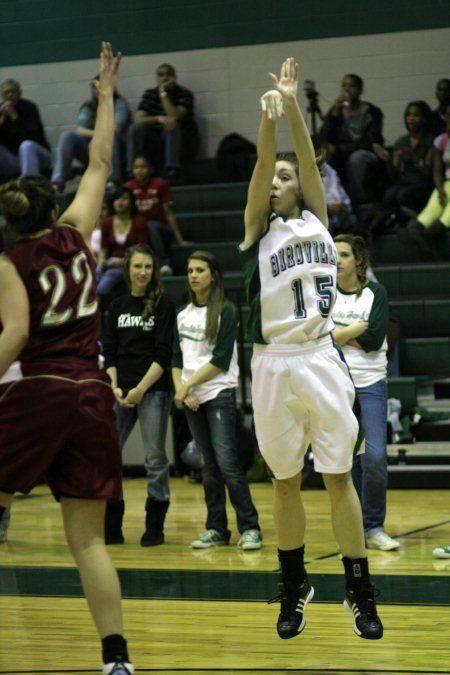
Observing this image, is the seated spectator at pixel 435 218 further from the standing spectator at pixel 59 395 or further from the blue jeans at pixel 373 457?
the standing spectator at pixel 59 395

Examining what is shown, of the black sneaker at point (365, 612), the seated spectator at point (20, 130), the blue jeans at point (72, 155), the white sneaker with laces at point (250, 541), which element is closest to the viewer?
the black sneaker at point (365, 612)

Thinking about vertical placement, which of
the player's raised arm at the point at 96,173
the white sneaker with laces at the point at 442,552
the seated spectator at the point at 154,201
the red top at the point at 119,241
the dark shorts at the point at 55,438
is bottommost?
the white sneaker with laces at the point at 442,552

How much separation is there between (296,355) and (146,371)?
265 centimetres

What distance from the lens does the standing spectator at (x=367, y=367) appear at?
6039 mm

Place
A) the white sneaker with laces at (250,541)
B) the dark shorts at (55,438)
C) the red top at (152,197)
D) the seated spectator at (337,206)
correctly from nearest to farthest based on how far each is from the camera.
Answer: the dark shorts at (55,438) → the white sneaker with laces at (250,541) → the seated spectator at (337,206) → the red top at (152,197)

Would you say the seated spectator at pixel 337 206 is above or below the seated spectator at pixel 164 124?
below

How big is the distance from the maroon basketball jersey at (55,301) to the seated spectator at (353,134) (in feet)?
25.0

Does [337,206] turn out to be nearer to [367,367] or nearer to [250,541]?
[367,367]

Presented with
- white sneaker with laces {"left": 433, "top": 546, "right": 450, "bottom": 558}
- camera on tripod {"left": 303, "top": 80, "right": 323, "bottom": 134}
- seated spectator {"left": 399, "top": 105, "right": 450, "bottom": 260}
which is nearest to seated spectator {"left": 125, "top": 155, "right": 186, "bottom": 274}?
camera on tripod {"left": 303, "top": 80, "right": 323, "bottom": 134}

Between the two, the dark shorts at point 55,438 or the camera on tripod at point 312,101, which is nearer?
the dark shorts at point 55,438

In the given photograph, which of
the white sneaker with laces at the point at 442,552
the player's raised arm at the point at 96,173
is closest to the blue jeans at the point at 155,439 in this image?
the white sneaker with laces at the point at 442,552

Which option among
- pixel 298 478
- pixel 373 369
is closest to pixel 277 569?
pixel 373 369

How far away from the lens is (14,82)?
12.5 m

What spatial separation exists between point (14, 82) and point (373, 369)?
7.67 m
